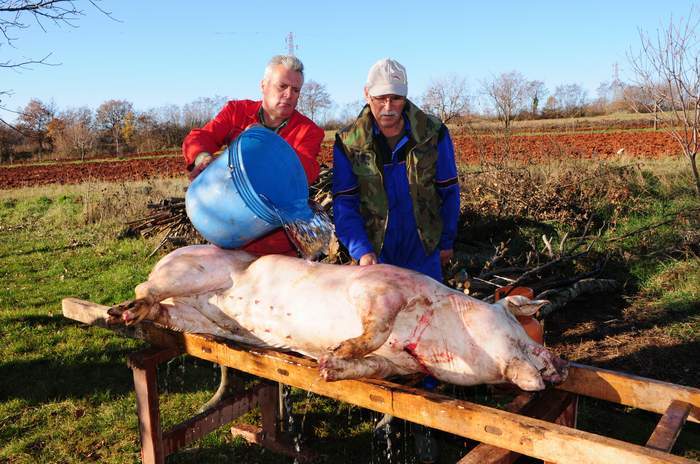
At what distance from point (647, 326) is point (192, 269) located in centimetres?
476

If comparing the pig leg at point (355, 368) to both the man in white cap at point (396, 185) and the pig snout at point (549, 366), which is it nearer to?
the pig snout at point (549, 366)

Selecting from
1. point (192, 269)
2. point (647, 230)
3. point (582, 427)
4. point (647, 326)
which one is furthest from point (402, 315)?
point (647, 230)

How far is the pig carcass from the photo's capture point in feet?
7.91

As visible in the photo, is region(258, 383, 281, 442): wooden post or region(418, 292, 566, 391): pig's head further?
region(258, 383, 281, 442): wooden post

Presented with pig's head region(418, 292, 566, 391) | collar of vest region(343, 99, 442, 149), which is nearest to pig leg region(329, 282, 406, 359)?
pig's head region(418, 292, 566, 391)

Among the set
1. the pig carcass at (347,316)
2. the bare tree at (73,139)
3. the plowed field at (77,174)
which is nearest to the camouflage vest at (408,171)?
the pig carcass at (347,316)

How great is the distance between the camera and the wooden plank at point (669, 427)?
Answer: 6.43ft

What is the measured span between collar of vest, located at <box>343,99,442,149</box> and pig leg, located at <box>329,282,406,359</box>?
1.18 m

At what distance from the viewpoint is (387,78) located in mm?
3170

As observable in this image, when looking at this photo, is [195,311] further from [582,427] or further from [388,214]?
[582,427]

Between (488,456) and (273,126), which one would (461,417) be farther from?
(273,126)

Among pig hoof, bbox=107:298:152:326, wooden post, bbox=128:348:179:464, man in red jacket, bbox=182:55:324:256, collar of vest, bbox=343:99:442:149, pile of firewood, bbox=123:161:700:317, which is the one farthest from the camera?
pile of firewood, bbox=123:161:700:317

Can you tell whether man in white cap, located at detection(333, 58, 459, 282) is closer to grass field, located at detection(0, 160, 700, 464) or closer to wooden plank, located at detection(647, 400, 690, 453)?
grass field, located at detection(0, 160, 700, 464)

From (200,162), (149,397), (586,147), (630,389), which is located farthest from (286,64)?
(586,147)
